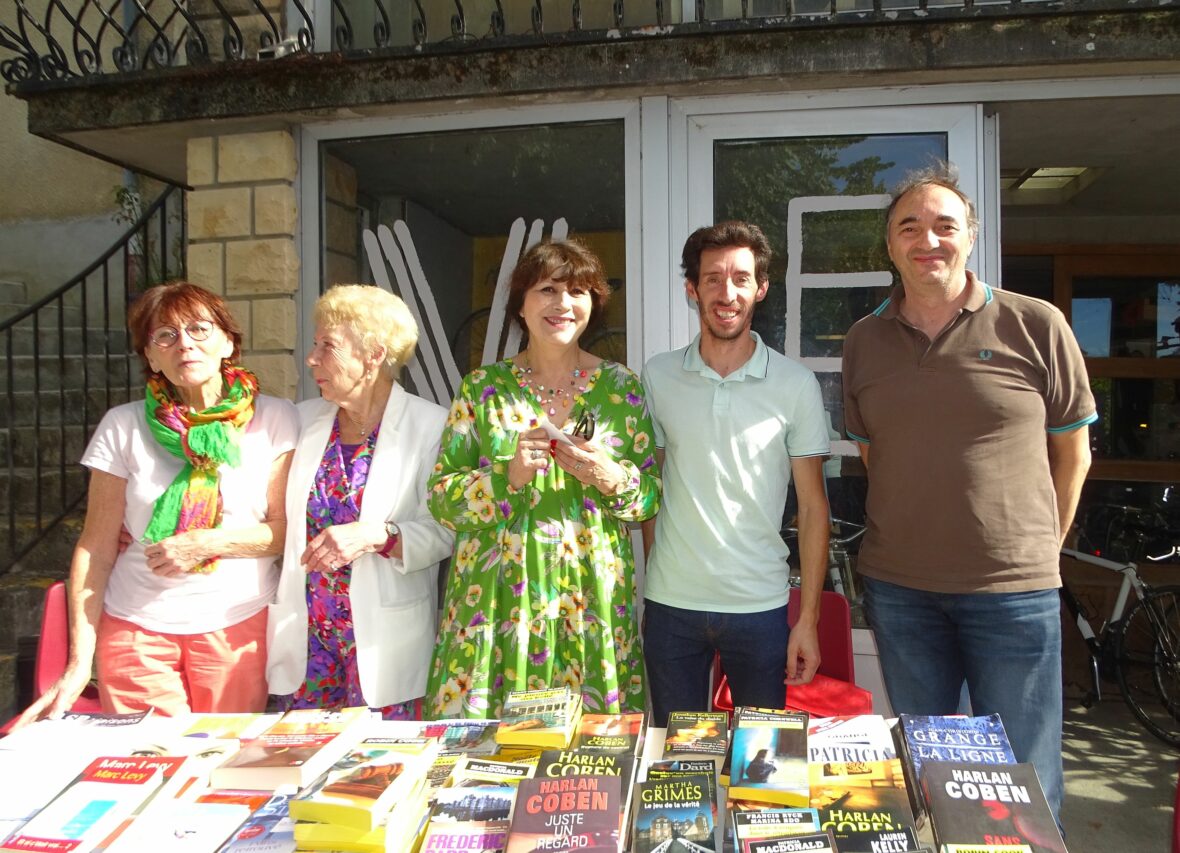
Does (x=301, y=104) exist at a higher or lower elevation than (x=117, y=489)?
higher

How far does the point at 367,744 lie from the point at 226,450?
45.1 inches

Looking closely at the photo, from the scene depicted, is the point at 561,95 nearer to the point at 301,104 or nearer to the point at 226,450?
the point at 301,104

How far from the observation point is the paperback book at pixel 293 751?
1506 mm

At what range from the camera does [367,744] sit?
1.58 m

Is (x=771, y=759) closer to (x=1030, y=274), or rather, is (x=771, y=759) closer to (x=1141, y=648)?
(x=1141, y=648)

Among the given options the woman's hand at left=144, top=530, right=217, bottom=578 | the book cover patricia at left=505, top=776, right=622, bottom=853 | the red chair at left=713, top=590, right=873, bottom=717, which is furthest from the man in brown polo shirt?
the woman's hand at left=144, top=530, right=217, bottom=578

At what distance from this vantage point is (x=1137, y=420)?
6.42 meters

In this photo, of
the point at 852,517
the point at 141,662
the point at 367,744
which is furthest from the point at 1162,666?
the point at 141,662

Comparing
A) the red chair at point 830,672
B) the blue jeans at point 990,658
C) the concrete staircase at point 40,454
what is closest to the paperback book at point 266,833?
the red chair at point 830,672

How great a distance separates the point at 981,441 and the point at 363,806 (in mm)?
1697

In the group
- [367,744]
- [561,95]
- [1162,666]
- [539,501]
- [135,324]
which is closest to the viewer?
[367,744]

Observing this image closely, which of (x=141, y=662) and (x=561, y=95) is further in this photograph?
(x=561, y=95)

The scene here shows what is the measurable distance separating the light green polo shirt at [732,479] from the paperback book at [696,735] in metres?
0.50

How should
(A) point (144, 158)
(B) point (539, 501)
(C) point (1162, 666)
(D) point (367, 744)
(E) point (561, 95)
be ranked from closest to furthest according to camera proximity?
1. (D) point (367, 744)
2. (B) point (539, 501)
3. (E) point (561, 95)
4. (A) point (144, 158)
5. (C) point (1162, 666)
